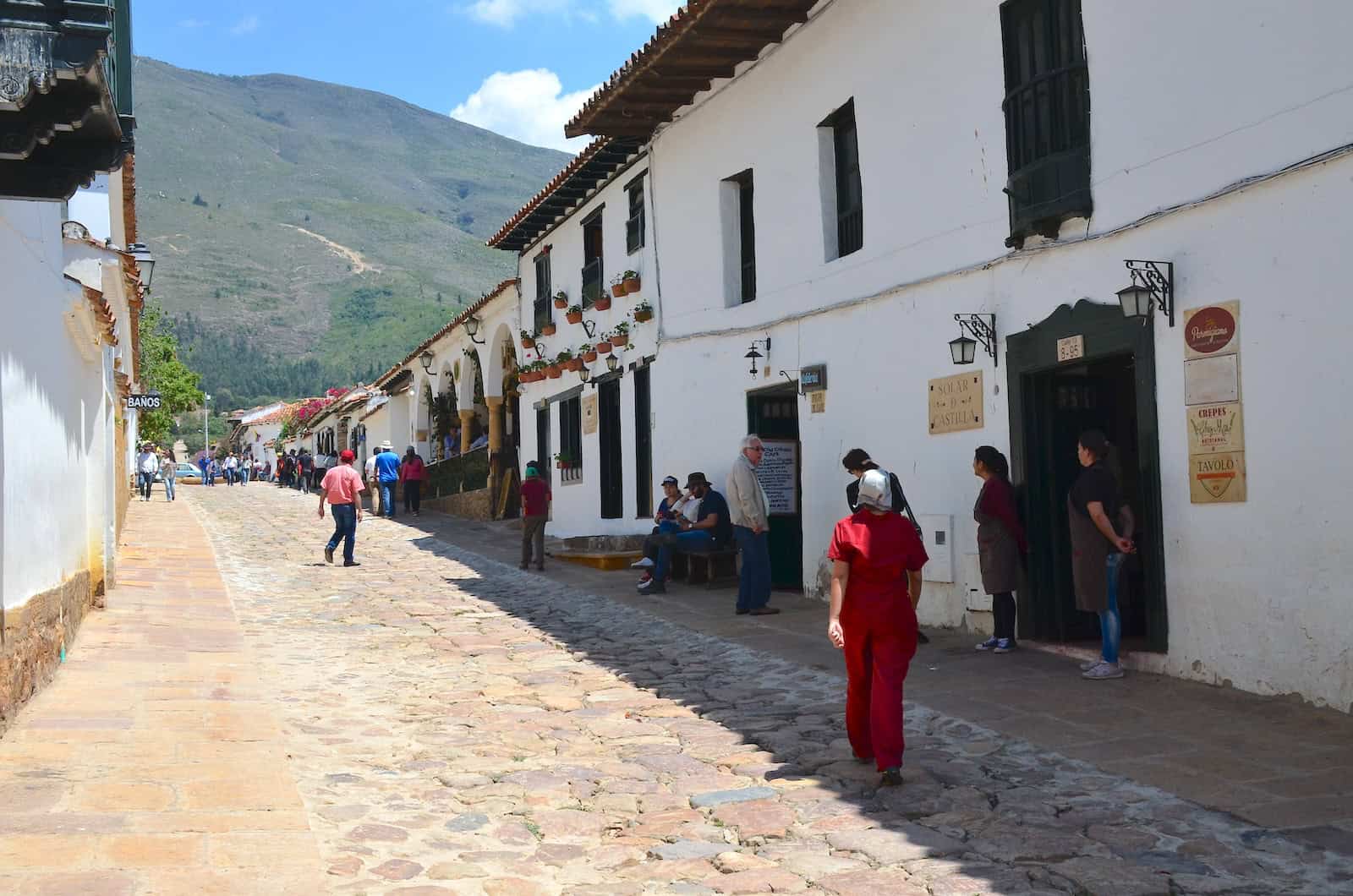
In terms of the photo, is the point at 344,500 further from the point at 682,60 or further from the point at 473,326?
the point at 473,326

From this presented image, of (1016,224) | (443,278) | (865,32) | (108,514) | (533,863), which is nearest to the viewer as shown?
(533,863)

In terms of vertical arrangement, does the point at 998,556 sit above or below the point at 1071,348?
below

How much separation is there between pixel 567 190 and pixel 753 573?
881 centimetres

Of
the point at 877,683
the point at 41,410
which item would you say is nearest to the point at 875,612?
the point at 877,683

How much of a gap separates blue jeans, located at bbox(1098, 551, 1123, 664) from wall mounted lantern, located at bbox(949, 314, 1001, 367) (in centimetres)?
220

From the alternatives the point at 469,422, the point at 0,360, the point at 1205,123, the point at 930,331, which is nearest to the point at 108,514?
the point at 0,360

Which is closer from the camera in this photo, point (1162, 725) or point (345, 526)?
point (1162, 725)

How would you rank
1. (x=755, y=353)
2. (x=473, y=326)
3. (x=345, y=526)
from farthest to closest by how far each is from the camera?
(x=473, y=326) → (x=345, y=526) → (x=755, y=353)

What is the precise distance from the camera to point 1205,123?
7.60m

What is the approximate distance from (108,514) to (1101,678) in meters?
9.74

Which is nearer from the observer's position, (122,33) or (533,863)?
(533,863)

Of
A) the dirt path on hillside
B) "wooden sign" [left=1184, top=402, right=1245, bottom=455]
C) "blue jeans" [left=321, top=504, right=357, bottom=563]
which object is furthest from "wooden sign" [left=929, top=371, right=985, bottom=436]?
the dirt path on hillside

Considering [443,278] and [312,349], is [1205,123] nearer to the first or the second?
[312,349]

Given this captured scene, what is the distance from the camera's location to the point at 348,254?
5846 inches
